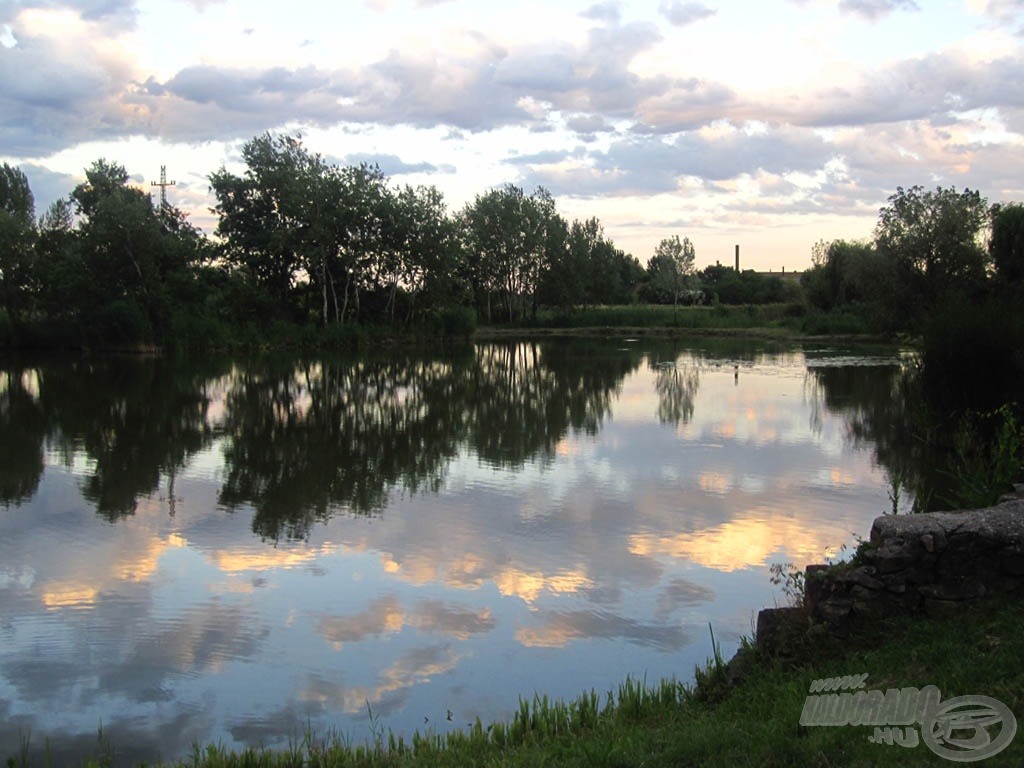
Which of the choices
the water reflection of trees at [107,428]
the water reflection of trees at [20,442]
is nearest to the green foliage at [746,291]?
the water reflection of trees at [107,428]

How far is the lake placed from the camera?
6336 mm

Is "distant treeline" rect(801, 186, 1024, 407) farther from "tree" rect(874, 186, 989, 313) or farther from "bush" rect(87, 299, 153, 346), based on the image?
"bush" rect(87, 299, 153, 346)

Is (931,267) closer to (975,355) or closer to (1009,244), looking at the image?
(1009,244)

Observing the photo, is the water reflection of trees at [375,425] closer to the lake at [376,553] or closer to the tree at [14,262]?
the lake at [376,553]

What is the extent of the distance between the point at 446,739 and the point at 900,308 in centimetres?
4245

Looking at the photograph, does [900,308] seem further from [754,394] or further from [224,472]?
[224,472]

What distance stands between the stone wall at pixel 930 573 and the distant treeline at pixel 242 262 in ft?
148

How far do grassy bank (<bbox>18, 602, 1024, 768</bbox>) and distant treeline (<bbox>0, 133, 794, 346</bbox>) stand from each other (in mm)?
44446

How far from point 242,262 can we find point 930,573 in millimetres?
51410

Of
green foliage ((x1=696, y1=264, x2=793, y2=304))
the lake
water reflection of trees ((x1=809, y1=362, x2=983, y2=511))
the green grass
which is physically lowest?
the lake

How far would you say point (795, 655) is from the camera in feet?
18.3

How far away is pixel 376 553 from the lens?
9750mm

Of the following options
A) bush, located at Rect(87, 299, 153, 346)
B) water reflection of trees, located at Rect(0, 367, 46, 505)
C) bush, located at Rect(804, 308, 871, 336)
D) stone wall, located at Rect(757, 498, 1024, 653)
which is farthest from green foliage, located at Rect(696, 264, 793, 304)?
stone wall, located at Rect(757, 498, 1024, 653)

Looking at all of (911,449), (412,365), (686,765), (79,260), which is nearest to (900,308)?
(412,365)
